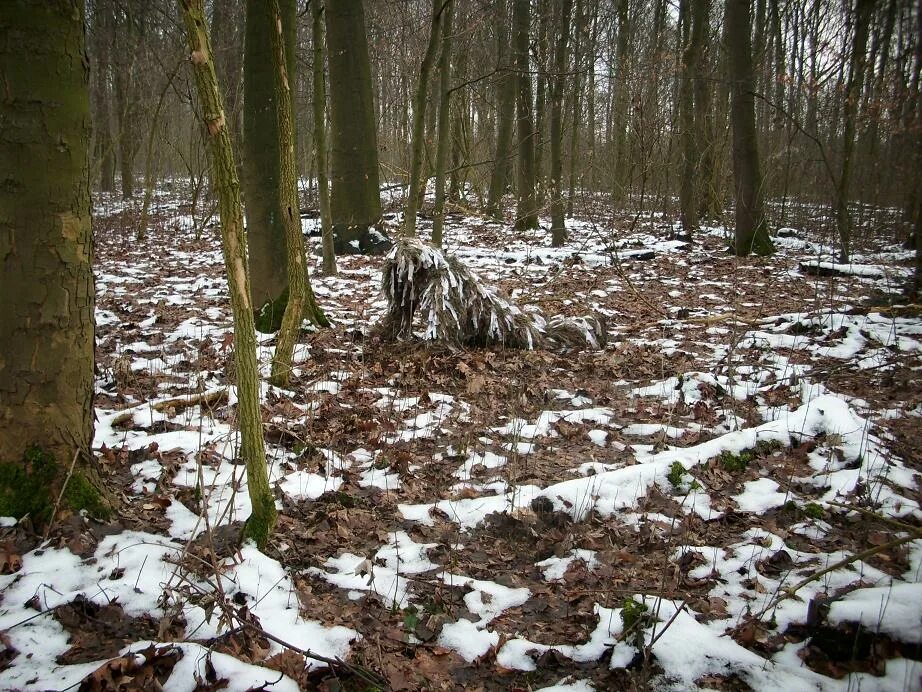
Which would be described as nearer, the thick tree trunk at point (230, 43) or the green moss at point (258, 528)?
the green moss at point (258, 528)

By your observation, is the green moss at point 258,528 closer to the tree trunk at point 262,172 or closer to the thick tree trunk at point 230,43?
the tree trunk at point 262,172

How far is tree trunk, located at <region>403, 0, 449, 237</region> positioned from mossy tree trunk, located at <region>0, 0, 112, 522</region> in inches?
224

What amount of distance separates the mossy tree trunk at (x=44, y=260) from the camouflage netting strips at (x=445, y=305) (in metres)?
3.34

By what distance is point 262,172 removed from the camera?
6.16m

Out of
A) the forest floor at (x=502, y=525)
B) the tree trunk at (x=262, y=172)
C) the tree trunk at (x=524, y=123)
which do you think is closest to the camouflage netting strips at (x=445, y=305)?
the forest floor at (x=502, y=525)

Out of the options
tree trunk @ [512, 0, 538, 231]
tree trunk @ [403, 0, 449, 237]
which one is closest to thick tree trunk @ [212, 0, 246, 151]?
tree trunk @ [512, 0, 538, 231]

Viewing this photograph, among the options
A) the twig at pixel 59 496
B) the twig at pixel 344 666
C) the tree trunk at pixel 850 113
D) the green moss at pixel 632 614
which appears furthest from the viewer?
the tree trunk at pixel 850 113

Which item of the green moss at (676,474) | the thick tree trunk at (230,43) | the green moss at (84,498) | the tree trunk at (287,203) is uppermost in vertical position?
the thick tree trunk at (230,43)

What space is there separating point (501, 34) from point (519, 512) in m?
15.6

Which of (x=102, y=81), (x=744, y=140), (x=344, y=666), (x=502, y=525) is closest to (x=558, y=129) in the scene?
(x=744, y=140)

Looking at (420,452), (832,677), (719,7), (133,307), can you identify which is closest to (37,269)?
(420,452)

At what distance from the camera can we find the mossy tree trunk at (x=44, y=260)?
7.72 ft

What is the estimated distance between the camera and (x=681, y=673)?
82.5 inches

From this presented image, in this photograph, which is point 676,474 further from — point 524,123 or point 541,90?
point 524,123
